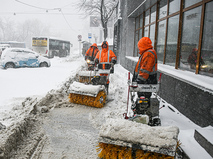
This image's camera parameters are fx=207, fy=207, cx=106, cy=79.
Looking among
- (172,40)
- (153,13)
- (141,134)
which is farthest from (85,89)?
(153,13)

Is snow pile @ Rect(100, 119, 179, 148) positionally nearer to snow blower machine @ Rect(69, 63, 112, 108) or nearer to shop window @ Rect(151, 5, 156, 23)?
snow blower machine @ Rect(69, 63, 112, 108)

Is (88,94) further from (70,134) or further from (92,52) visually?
(92,52)

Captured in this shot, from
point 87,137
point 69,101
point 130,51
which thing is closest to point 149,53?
point 87,137

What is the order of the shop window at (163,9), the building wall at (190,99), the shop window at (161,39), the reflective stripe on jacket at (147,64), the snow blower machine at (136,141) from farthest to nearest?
the shop window at (161,39), the shop window at (163,9), the building wall at (190,99), the reflective stripe on jacket at (147,64), the snow blower machine at (136,141)

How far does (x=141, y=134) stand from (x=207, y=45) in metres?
3.33

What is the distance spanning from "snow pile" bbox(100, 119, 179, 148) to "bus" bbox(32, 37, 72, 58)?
27.4m

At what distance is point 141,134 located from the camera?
250cm

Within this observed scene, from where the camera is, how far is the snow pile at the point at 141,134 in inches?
94.0

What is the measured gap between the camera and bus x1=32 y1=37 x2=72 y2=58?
94.1 ft

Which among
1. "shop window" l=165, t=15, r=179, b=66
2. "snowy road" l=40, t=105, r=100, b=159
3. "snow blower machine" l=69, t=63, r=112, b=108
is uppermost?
"shop window" l=165, t=15, r=179, b=66

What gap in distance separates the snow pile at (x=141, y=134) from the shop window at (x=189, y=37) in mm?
3482

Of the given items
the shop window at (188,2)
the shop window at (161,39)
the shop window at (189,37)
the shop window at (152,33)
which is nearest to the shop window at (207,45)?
the shop window at (189,37)

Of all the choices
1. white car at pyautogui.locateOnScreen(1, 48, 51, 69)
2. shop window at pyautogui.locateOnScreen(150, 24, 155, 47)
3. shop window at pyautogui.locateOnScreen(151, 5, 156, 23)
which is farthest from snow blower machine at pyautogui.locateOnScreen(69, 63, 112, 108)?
white car at pyautogui.locateOnScreen(1, 48, 51, 69)

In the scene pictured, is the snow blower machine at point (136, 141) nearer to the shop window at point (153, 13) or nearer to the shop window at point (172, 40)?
the shop window at point (172, 40)
